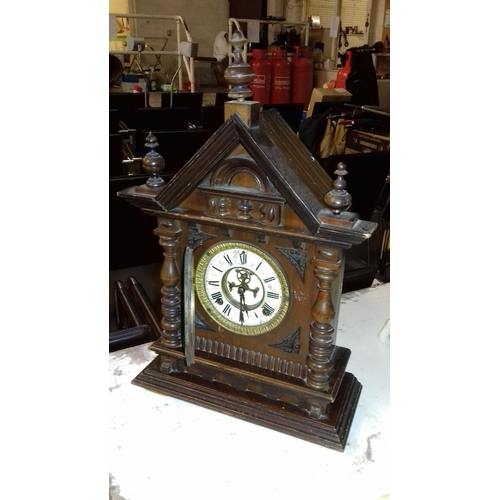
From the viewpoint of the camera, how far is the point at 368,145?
2855mm

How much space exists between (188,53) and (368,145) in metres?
1.59

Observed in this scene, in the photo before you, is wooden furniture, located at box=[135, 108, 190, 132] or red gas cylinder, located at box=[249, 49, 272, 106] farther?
red gas cylinder, located at box=[249, 49, 272, 106]

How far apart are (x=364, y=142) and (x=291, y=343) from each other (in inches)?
89.7

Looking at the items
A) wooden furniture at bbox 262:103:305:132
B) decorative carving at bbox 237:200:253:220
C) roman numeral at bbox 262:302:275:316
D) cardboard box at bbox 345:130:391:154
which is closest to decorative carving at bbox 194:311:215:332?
roman numeral at bbox 262:302:275:316

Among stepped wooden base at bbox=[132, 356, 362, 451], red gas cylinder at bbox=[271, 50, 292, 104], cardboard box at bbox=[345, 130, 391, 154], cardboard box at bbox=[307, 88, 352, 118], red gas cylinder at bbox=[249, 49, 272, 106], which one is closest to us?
stepped wooden base at bbox=[132, 356, 362, 451]

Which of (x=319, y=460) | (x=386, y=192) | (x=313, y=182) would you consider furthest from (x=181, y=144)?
(x=319, y=460)

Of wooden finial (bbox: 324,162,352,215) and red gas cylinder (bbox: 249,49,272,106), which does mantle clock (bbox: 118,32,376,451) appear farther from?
red gas cylinder (bbox: 249,49,272,106)

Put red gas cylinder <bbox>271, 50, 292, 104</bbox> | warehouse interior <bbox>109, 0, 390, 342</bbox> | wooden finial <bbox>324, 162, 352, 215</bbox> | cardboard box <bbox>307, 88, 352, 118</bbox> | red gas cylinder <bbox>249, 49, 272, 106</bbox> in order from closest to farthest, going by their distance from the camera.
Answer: wooden finial <bbox>324, 162, 352, 215</bbox>
warehouse interior <bbox>109, 0, 390, 342</bbox>
cardboard box <bbox>307, 88, 352, 118</bbox>
red gas cylinder <bbox>249, 49, 272, 106</bbox>
red gas cylinder <bbox>271, 50, 292, 104</bbox>

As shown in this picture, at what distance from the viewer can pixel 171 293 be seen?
2.97 ft

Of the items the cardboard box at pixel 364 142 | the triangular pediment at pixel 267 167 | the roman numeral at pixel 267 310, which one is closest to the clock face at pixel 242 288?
the roman numeral at pixel 267 310

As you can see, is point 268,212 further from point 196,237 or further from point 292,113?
point 292,113

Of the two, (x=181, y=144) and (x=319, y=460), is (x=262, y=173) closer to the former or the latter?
(x=319, y=460)

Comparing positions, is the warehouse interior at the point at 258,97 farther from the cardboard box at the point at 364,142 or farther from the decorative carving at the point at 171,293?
the decorative carving at the point at 171,293

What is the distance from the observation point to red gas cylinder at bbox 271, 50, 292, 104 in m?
5.71
